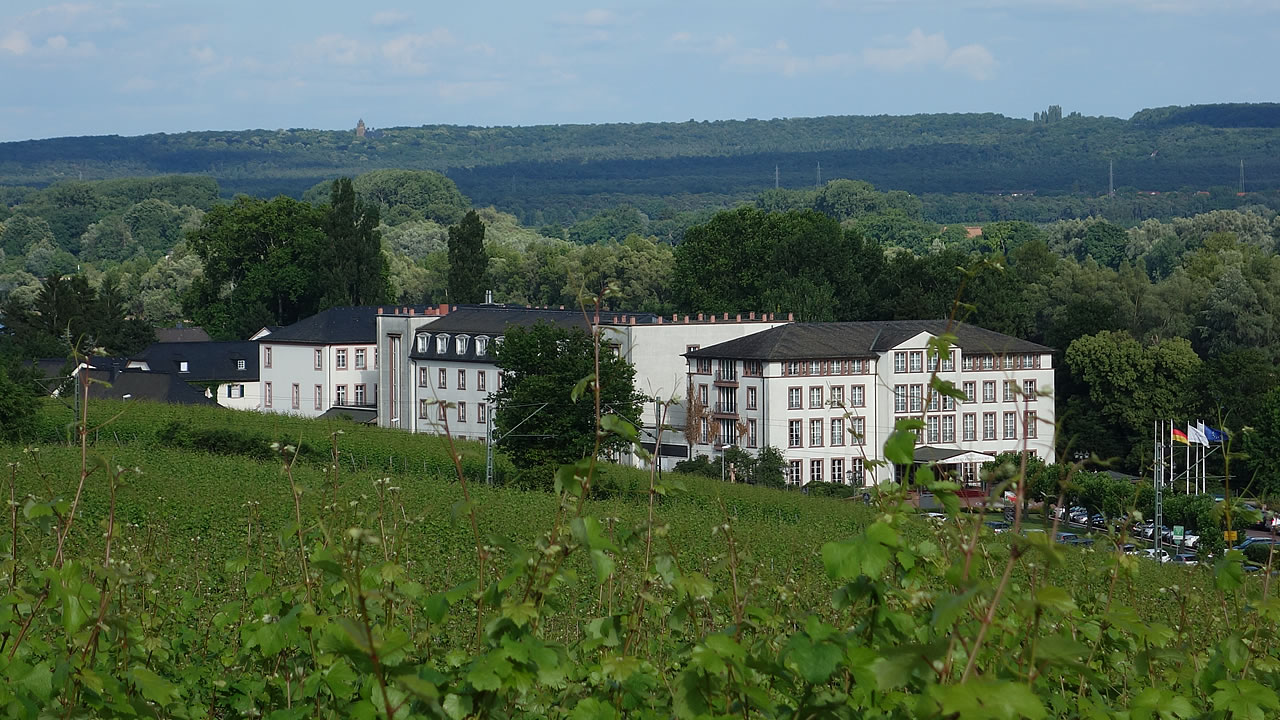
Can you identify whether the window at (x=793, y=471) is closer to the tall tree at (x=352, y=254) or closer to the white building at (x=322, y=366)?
the white building at (x=322, y=366)

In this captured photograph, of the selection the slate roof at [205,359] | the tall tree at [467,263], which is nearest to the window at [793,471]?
the slate roof at [205,359]

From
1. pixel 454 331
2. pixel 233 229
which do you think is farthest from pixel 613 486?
pixel 233 229

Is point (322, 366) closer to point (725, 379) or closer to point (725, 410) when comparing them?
point (725, 379)

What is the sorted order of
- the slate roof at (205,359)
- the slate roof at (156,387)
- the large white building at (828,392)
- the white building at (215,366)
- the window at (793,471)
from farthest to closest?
the slate roof at (205,359) < the white building at (215,366) < the slate roof at (156,387) < the large white building at (828,392) < the window at (793,471)

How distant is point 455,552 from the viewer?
16656mm

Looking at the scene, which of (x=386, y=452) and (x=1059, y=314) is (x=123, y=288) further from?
(x=386, y=452)

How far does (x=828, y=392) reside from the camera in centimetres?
5966

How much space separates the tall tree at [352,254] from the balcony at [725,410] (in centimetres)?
2864

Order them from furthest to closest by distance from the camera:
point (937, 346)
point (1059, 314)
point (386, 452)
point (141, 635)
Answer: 1. point (1059, 314)
2. point (386, 452)
3. point (141, 635)
4. point (937, 346)

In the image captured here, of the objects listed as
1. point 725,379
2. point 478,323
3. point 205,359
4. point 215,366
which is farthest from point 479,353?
point 205,359

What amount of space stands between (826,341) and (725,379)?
13.8ft

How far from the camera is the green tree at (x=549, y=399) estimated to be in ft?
140

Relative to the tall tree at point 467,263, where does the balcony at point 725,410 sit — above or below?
below

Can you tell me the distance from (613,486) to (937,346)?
1270 inches
